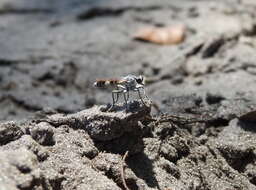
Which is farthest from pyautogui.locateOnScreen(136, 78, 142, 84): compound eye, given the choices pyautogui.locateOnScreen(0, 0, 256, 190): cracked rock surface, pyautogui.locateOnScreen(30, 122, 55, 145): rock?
pyautogui.locateOnScreen(30, 122, 55, 145): rock

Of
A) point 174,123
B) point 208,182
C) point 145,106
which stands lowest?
point 208,182

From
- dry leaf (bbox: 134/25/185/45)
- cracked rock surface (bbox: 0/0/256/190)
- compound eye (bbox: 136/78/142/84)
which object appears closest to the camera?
cracked rock surface (bbox: 0/0/256/190)

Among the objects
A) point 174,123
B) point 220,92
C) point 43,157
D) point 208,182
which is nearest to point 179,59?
point 220,92

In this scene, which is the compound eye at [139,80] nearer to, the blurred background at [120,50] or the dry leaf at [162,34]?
the blurred background at [120,50]

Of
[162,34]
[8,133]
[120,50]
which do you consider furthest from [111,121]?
[162,34]

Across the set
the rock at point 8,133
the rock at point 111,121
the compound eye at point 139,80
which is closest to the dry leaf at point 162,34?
the compound eye at point 139,80

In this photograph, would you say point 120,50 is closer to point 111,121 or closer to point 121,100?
point 121,100

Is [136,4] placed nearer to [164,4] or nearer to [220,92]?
[164,4]

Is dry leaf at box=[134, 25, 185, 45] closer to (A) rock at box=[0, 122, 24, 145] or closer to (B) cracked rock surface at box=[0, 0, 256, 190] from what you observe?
(B) cracked rock surface at box=[0, 0, 256, 190]
